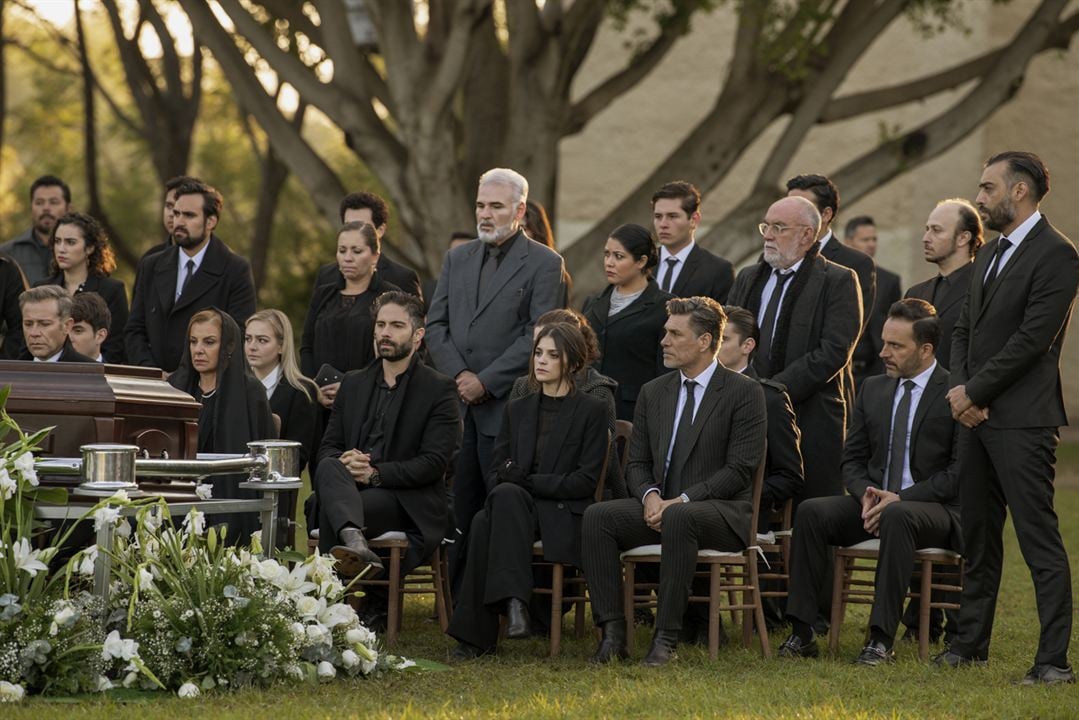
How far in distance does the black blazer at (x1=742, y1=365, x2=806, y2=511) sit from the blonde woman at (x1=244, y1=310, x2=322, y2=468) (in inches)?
90.4

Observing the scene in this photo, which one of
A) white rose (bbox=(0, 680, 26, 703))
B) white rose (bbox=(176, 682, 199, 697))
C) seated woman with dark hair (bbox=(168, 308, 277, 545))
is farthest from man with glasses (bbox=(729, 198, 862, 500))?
white rose (bbox=(0, 680, 26, 703))

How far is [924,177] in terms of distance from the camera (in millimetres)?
22797

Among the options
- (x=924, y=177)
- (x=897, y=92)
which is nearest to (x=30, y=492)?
(x=897, y=92)

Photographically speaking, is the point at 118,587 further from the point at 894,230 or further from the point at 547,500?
the point at 894,230

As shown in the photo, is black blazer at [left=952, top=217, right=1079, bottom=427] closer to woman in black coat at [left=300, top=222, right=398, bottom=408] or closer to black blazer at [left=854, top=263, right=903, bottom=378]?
woman in black coat at [left=300, top=222, right=398, bottom=408]

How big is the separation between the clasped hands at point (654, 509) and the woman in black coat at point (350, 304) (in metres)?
2.16

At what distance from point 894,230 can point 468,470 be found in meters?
15.3

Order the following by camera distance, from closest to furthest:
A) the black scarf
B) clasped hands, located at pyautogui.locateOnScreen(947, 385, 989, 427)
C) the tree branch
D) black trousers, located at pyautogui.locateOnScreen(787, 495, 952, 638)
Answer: clasped hands, located at pyautogui.locateOnScreen(947, 385, 989, 427) → black trousers, located at pyautogui.locateOnScreen(787, 495, 952, 638) → the black scarf → the tree branch

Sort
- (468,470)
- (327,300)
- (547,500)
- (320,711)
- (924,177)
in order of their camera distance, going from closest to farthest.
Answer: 1. (320,711)
2. (547,500)
3. (468,470)
4. (327,300)
5. (924,177)

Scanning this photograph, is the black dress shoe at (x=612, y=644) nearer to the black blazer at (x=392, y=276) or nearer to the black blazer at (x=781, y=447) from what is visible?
the black blazer at (x=781, y=447)

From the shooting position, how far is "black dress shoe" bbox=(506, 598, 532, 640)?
25.2ft

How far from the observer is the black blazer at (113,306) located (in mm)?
9859

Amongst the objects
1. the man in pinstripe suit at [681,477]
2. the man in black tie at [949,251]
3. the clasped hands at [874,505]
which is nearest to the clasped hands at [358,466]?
the man in pinstripe suit at [681,477]

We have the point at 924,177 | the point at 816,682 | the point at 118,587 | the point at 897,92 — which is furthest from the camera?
the point at 924,177
